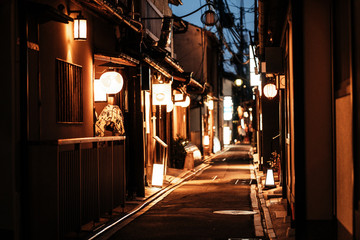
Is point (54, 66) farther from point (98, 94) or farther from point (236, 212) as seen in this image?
point (236, 212)

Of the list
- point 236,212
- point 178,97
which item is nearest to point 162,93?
point 178,97

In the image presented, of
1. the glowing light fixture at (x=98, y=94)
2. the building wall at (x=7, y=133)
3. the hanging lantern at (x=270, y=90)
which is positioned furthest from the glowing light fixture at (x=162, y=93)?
the building wall at (x=7, y=133)

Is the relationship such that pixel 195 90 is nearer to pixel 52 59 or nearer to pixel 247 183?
pixel 247 183

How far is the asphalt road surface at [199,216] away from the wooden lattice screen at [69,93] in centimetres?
378

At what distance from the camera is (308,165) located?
10.1 metres

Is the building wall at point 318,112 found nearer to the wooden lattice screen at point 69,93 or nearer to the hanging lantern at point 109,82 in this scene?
the wooden lattice screen at point 69,93

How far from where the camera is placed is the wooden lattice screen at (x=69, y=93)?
14.1m

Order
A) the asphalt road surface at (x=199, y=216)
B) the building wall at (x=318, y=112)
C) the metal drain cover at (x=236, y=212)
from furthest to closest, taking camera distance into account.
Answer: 1. the metal drain cover at (x=236, y=212)
2. the asphalt road surface at (x=199, y=216)
3. the building wall at (x=318, y=112)

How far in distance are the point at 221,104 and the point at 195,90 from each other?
32820mm

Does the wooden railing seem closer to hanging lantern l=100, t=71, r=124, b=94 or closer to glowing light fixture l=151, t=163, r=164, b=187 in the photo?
hanging lantern l=100, t=71, r=124, b=94

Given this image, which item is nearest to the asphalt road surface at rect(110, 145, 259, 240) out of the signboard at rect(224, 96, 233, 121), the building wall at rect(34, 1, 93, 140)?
the building wall at rect(34, 1, 93, 140)

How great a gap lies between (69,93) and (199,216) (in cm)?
569

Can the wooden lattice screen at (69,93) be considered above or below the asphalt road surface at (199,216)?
above

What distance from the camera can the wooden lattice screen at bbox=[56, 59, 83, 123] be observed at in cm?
1409
